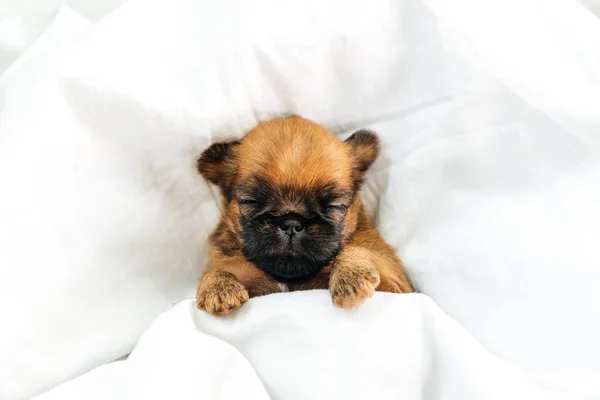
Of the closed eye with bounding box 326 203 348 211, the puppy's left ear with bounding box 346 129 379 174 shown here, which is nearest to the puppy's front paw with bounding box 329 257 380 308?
the closed eye with bounding box 326 203 348 211

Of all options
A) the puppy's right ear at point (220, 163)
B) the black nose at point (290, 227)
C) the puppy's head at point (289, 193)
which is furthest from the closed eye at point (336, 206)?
the puppy's right ear at point (220, 163)

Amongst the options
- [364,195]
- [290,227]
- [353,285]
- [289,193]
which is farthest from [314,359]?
[364,195]

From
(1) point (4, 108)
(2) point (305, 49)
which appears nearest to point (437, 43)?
(2) point (305, 49)

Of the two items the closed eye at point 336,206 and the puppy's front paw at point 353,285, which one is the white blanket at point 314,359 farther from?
the closed eye at point 336,206

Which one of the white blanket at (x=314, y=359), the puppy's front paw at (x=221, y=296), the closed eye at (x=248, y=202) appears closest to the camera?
the white blanket at (x=314, y=359)

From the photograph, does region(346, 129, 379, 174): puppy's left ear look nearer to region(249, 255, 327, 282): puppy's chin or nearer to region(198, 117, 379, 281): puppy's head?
region(198, 117, 379, 281): puppy's head

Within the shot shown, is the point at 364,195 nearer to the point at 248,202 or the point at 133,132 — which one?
the point at 248,202
